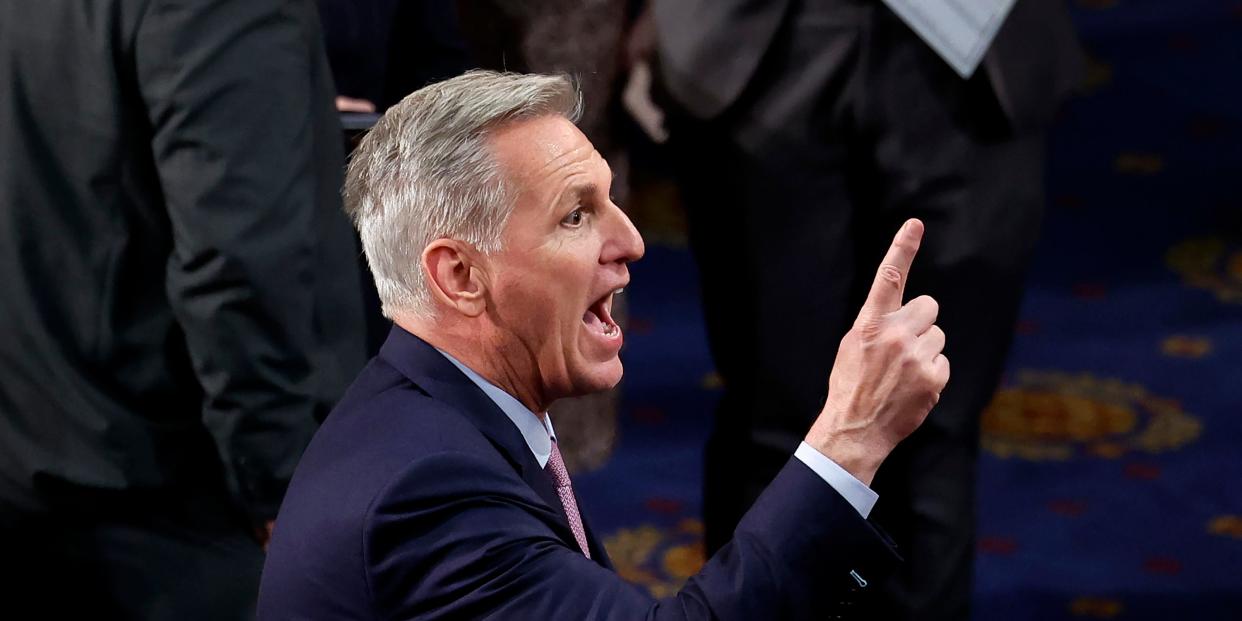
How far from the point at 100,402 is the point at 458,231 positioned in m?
0.75

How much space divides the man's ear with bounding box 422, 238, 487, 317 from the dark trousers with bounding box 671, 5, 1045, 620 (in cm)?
105

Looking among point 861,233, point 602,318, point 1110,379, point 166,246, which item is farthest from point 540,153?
point 1110,379

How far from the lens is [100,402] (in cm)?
209

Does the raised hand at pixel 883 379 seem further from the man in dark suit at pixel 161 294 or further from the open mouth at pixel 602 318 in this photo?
the man in dark suit at pixel 161 294

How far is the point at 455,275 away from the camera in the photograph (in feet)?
4.98

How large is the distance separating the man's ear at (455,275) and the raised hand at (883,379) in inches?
11.5

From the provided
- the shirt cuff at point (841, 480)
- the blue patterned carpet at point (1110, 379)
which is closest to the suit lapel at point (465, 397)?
the shirt cuff at point (841, 480)

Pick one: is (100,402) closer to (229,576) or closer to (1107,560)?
(229,576)

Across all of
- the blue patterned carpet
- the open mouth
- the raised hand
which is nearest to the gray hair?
the open mouth

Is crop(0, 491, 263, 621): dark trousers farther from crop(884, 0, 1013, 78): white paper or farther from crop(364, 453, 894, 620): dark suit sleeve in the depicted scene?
crop(884, 0, 1013, 78): white paper

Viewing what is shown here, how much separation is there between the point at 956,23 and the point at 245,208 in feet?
3.03

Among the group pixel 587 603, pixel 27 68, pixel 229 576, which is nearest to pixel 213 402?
pixel 229 576

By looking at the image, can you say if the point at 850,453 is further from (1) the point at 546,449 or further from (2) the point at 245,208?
(2) the point at 245,208

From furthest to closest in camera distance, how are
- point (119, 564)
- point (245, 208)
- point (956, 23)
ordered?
point (956, 23)
point (119, 564)
point (245, 208)
